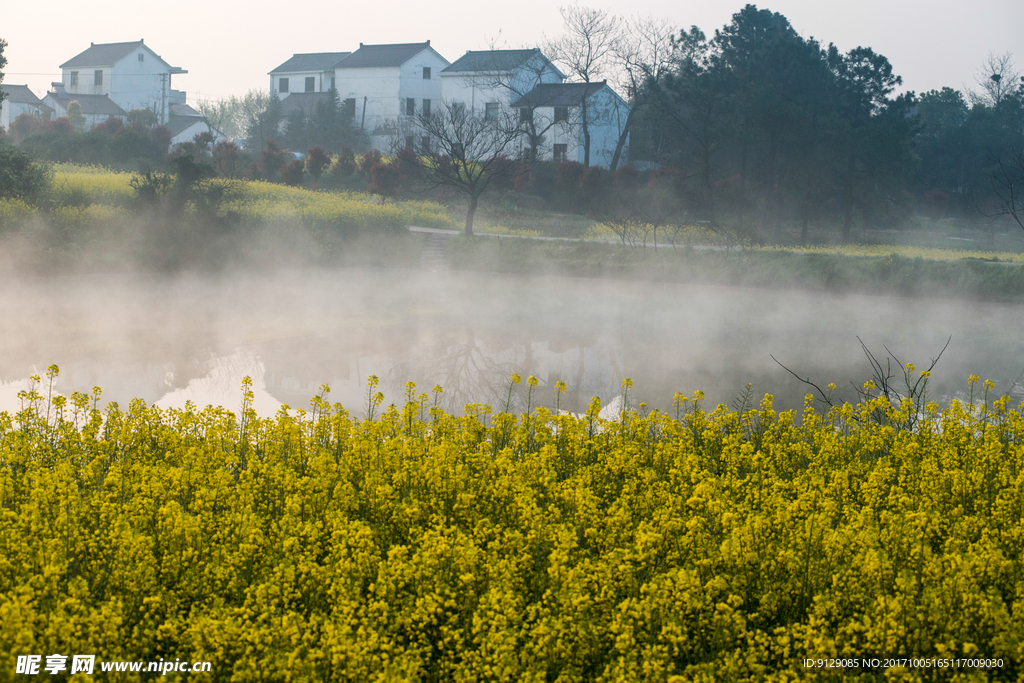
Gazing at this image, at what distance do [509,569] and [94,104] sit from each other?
5566 cm

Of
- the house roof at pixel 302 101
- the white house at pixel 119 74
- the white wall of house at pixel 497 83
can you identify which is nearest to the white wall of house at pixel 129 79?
the white house at pixel 119 74

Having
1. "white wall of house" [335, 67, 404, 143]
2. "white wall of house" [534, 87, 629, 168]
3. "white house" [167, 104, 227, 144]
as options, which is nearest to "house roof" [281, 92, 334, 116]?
"white wall of house" [335, 67, 404, 143]

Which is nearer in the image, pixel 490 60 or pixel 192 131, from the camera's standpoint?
pixel 490 60

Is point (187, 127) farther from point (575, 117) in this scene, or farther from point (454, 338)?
point (454, 338)

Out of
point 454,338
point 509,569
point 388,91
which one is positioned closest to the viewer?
point 509,569

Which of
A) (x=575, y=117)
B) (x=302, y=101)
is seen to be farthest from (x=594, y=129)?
(x=302, y=101)

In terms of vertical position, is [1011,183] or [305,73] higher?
[305,73]

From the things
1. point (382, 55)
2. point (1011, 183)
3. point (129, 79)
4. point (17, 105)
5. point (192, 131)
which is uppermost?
point (382, 55)

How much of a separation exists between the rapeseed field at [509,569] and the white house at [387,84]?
42.5 meters

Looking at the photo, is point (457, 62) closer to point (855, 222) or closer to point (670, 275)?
point (855, 222)

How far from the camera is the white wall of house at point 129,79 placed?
5256 cm

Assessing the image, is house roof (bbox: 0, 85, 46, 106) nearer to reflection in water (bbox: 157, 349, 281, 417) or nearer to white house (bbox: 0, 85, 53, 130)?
white house (bbox: 0, 85, 53, 130)

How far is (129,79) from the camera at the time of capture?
174 ft

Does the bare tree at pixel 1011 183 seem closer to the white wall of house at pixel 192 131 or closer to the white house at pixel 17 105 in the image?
the white wall of house at pixel 192 131
